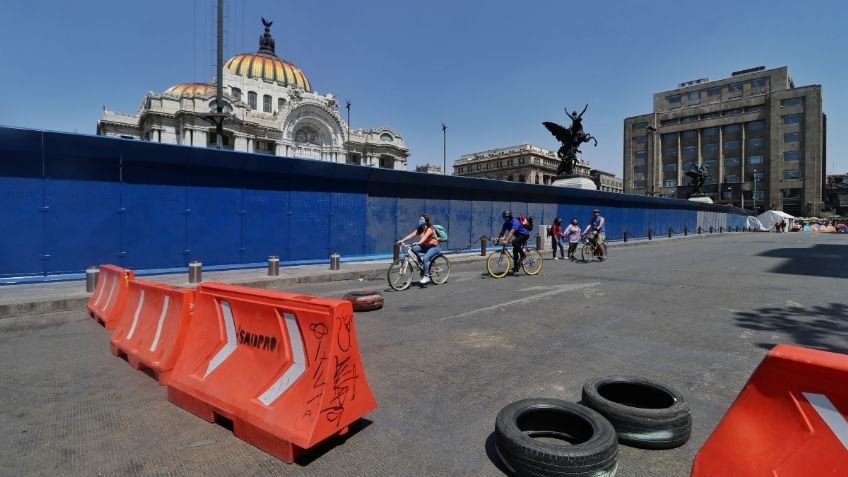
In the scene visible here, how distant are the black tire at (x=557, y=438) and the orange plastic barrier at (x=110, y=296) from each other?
19.4 feet

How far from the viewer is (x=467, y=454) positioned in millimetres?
2980

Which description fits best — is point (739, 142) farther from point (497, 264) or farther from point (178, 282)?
point (178, 282)

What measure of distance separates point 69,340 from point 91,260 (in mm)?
6094

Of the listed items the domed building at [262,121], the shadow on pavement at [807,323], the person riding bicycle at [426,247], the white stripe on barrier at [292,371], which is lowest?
the shadow on pavement at [807,323]

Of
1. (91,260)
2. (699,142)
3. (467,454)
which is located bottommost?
(467,454)

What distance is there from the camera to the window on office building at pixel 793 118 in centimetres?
8203

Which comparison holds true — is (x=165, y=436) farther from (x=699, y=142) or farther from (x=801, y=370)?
(x=699, y=142)

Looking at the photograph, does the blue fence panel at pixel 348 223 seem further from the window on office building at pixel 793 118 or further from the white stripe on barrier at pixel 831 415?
the window on office building at pixel 793 118

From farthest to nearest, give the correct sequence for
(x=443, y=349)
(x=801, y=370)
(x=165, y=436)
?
1. (x=443, y=349)
2. (x=165, y=436)
3. (x=801, y=370)

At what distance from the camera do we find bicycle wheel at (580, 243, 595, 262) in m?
16.5

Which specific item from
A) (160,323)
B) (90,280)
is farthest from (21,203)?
(160,323)

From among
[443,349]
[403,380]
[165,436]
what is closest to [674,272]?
[443,349]

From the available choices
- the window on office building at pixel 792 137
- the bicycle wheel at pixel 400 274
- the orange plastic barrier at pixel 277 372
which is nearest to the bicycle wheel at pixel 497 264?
the bicycle wheel at pixel 400 274

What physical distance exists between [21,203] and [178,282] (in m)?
4.05
